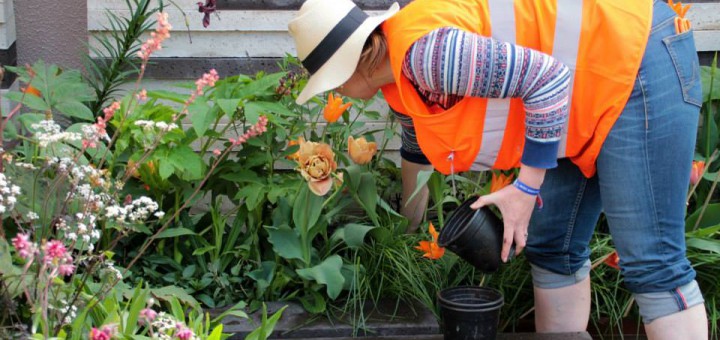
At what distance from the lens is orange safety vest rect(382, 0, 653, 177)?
6.93 ft

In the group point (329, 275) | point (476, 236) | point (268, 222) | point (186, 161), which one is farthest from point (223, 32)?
point (476, 236)

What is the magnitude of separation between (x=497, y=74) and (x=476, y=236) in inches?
18.9

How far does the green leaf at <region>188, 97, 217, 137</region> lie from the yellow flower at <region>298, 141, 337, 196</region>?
28 cm

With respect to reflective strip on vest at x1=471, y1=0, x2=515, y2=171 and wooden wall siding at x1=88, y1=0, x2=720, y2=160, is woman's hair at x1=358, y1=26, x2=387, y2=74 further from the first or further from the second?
wooden wall siding at x1=88, y1=0, x2=720, y2=160

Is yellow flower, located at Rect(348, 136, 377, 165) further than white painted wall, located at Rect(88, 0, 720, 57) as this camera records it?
No

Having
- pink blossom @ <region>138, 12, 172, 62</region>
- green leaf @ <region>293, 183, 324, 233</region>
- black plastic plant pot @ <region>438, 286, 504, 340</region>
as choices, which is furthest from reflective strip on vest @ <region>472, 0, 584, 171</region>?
green leaf @ <region>293, 183, 324, 233</region>

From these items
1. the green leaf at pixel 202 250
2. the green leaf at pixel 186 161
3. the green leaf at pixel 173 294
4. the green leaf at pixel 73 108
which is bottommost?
the green leaf at pixel 202 250

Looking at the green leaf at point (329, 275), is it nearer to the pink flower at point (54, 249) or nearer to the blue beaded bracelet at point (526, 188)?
the blue beaded bracelet at point (526, 188)

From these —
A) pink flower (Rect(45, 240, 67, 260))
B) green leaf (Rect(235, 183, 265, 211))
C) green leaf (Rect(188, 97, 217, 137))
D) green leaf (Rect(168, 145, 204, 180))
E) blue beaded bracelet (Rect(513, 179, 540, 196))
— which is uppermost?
pink flower (Rect(45, 240, 67, 260))

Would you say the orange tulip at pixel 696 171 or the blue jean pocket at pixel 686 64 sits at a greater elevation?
the blue jean pocket at pixel 686 64

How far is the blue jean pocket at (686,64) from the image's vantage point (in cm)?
217

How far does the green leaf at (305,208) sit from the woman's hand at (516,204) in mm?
695

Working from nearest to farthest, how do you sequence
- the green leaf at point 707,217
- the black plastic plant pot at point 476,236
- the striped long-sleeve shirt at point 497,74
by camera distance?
the striped long-sleeve shirt at point 497,74, the black plastic plant pot at point 476,236, the green leaf at point 707,217

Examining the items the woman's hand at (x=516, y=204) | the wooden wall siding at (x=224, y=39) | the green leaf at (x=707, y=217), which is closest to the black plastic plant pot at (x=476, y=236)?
the woman's hand at (x=516, y=204)
